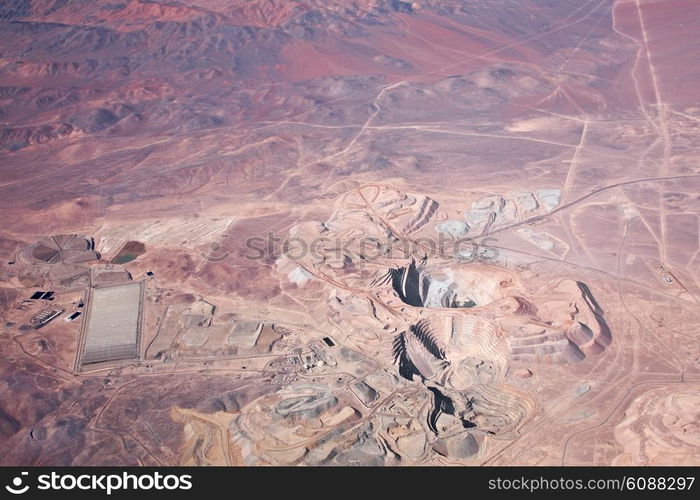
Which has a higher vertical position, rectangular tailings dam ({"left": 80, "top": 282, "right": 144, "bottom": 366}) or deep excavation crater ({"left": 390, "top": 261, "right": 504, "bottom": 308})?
deep excavation crater ({"left": 390, "top": 261, "right": 504, "bottom": 308})

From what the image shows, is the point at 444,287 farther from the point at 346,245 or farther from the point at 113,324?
the point at 113,324

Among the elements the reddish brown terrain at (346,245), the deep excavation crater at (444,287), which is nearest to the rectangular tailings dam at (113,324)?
the reddish brown terrain at (346,245)

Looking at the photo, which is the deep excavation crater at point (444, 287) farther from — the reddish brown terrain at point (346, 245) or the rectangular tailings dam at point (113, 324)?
the rectangular tailings dam at point (113, 324)

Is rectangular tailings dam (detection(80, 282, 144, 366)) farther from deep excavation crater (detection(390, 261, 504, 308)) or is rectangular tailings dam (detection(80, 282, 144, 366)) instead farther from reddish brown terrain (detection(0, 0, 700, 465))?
deep excavation crater (detection(390, 261, 504, 308))

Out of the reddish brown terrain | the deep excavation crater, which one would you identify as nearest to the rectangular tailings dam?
the reddish brown terrain

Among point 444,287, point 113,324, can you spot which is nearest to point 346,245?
point 444,287

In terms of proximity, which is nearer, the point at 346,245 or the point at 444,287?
the point at 444,287

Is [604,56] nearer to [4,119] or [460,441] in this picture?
[460,441]

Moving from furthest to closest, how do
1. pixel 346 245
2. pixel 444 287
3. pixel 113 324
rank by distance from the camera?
pixel 346 245, pixel 444 287, pixel 113 324
